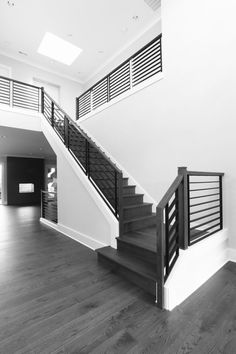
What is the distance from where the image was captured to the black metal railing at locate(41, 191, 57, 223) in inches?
204

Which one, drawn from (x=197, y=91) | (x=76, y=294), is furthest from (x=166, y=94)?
(x=76, y=294)

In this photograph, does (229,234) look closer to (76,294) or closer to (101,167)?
(76,294)

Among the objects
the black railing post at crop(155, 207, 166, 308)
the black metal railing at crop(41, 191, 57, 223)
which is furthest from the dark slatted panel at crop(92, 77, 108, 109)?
the black railing post at crop(155, 207, 166, 308)

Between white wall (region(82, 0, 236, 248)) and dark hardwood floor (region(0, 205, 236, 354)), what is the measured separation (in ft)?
4.83

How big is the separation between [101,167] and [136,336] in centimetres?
356

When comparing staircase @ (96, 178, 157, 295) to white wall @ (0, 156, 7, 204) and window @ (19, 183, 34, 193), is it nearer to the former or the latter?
window @ (19, 183, 34, 193)

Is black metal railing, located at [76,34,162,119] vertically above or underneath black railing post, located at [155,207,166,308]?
above

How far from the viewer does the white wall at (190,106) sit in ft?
9.39

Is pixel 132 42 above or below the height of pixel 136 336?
above

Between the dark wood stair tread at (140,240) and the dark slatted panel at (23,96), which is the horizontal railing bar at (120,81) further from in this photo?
the dark wood stair tread at (140,240)

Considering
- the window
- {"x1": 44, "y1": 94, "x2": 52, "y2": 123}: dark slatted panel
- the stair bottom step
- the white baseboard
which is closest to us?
the stair bottom step

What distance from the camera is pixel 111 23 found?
558 cm

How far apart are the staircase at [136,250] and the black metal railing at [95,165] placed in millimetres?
299

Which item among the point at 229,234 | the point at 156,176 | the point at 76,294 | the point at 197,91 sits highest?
the point at 197,91
